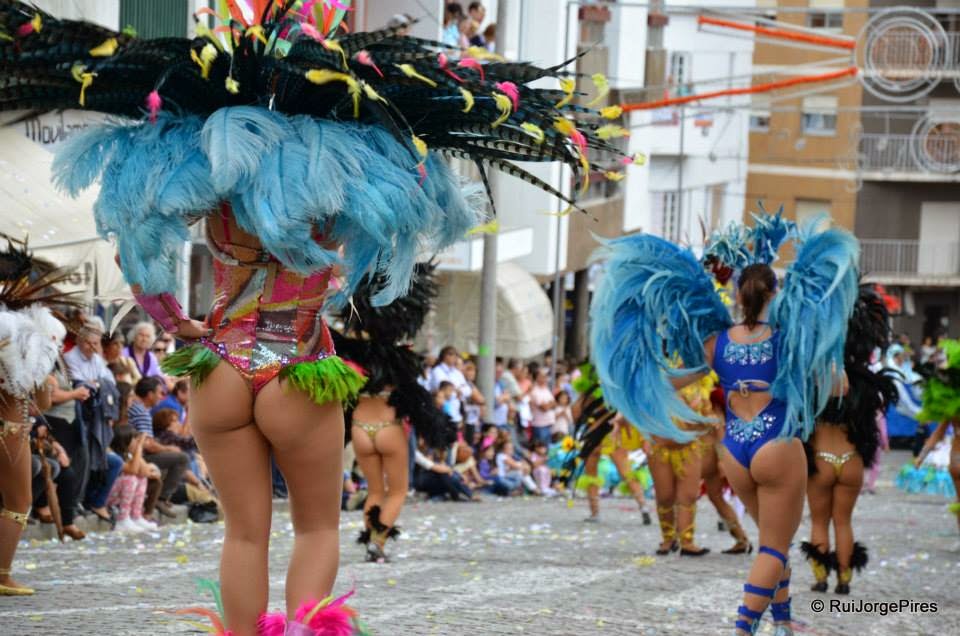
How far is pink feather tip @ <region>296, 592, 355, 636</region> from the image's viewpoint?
5.55 m

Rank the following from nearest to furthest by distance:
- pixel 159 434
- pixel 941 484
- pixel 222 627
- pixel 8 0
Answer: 1. pixel 8 0
2. pixel 222 627
3. pixel 159 434
4. pixel 941 484

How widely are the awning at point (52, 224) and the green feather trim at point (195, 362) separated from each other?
336 inches

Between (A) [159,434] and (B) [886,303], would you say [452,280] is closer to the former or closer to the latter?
(A) [159,434]

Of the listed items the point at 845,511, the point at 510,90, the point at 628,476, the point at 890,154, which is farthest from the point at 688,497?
the point at 890,154

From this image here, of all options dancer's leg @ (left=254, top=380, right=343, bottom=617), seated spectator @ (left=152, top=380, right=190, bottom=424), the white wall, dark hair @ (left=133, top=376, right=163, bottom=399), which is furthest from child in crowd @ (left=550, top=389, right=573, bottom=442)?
dancer's leg @ (left=254, top=380, right=343, bottom=617)

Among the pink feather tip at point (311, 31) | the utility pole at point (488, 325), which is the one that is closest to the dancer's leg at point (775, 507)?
the pink feather tip at point (311, 31)

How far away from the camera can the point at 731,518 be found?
13.2 m

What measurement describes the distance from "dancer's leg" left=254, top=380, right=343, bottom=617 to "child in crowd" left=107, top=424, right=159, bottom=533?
7.82 meters

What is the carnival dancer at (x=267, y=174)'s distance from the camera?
5297mm

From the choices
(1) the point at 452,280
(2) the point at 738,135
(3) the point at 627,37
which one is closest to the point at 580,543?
(1) the point at 452,280

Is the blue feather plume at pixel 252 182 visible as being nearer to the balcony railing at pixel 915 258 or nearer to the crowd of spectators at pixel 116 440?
the crowd of spectators at pixel 116 440

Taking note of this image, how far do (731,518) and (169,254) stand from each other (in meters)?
8.44

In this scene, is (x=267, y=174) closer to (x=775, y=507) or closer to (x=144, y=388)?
(x=775, y=507)

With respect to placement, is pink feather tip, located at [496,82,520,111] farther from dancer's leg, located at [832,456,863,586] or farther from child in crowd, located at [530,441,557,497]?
child in crowd, located at [530,441,557,497]
